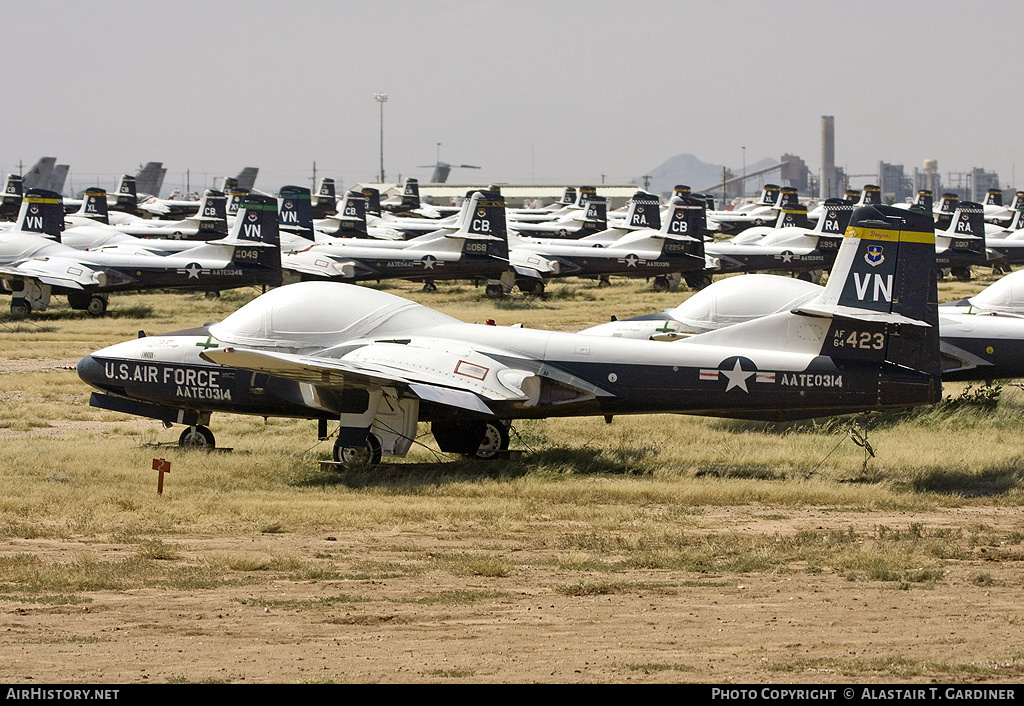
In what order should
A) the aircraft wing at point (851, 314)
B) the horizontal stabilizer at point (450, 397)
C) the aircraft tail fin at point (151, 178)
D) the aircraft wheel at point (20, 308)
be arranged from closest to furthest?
the aircraft wing at point (851, 314), the horizontal stabilizer at point (450, 397), the aircraft wheel at point (20, 308), the aircraft tail fin at point (151, 178)

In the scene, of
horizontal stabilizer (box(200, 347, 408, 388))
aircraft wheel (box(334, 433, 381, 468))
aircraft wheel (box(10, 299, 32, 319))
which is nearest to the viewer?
horizontal stabilizer (box(200, 347, 408, 388))

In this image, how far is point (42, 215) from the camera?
43.8 metres

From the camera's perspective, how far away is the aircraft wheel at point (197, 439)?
18.3 metres

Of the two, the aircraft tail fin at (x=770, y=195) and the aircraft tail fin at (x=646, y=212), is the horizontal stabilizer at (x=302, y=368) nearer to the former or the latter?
the aircraft tail fin at (x=646, y=212)

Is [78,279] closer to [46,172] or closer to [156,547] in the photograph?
[156,547]

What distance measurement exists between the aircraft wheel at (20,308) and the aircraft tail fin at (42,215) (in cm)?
639

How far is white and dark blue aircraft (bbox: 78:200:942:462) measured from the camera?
624 inches

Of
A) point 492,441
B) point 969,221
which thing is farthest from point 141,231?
point 492,441

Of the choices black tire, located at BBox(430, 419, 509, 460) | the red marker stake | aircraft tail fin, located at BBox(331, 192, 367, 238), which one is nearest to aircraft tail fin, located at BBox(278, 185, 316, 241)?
aircraft tail fin, located at BBox(331, 192, 367, 238)

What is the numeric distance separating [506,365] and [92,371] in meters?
6.71

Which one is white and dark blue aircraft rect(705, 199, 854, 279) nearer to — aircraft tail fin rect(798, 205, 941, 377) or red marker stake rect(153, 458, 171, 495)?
aircraft tail fin rect(798, 205, 941, 377)

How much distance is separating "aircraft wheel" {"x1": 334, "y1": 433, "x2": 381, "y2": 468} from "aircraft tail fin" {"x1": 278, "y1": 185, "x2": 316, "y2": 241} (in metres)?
36.7

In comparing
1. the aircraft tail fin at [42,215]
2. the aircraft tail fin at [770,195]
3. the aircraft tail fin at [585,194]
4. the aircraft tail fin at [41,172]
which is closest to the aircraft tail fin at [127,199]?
the aircraft tail fin at [41,172]

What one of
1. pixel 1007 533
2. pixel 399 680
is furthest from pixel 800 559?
pixel 399 680
